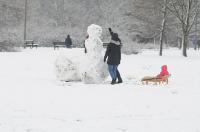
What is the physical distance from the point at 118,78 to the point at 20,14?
51.4m

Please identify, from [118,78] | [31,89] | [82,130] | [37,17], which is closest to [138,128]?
[82,130]

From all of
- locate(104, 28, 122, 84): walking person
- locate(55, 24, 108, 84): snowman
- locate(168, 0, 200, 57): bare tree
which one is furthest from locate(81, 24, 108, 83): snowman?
locate(168, 0, 200, 57): bare tree

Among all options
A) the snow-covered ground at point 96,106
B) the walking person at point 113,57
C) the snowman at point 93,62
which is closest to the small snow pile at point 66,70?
the snow-covered ground at point 96,106

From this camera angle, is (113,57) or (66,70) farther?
(66,70)

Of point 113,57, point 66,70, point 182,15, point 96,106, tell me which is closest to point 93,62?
point 113,57

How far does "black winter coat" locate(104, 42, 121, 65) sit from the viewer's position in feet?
49.2

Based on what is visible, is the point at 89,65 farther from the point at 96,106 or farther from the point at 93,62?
the point at 96,106

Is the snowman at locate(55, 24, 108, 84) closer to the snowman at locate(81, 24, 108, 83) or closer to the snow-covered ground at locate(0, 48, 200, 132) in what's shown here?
the snowman at locate(81, 24, 108, 83)

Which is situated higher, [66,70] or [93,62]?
[93,62]

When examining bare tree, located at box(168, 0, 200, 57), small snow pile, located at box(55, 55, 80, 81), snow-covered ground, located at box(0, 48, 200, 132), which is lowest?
snow-covered ground, located at box(0, 48, 200, 132)

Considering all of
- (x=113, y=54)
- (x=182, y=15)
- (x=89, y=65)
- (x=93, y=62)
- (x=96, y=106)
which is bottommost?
(x=96, y=106)

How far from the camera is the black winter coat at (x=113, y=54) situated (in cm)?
1500

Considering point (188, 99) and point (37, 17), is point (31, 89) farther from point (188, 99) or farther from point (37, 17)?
point (37, 17)

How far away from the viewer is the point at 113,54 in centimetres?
1508
